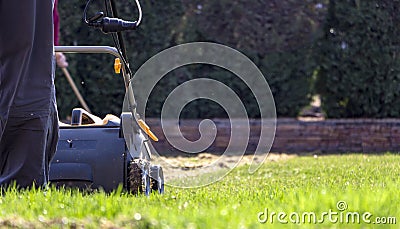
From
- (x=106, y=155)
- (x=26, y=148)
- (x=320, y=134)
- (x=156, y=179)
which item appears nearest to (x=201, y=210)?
(x=26, y=148)

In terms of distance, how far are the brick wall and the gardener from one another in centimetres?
625

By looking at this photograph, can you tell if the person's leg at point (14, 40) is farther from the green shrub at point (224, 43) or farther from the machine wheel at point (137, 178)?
the green shrub at point (224, 43)

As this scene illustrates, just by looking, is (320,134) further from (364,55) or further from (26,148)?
(26,148)

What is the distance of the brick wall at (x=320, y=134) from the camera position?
10.2 metres

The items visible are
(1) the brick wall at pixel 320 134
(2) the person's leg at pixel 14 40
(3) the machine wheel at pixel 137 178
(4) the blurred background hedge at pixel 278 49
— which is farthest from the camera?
(4) the blurred background hedge at pixel 278 49

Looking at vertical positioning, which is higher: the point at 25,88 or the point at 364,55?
the point at 364,55

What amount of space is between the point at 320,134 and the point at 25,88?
6820 millimetres

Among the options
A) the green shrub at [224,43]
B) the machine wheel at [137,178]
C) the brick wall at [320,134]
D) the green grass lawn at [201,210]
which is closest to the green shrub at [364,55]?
the green shrub at [224,43]

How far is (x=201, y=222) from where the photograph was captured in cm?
282

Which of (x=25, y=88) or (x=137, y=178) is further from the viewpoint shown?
(x=137, y=178)


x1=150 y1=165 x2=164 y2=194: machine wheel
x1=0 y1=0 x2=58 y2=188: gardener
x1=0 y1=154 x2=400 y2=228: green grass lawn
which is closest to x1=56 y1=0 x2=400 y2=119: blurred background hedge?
x1=150 y1=165 x2=164 y2=194: machine wheel

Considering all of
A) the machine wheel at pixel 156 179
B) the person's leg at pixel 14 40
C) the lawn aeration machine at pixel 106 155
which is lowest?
the machine wheel at pixel 156 179

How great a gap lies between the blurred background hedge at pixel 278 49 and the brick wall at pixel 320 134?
0.35 meters

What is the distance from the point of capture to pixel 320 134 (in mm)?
10305
